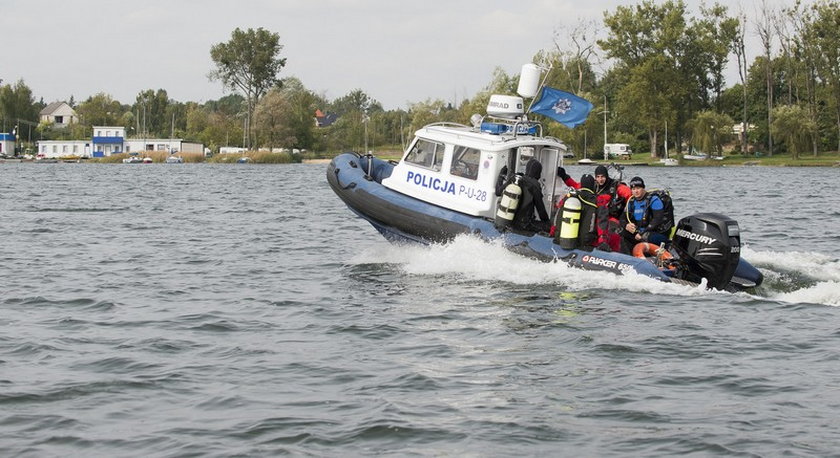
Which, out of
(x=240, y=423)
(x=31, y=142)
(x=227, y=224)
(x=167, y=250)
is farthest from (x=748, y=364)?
(x=31, y=142)

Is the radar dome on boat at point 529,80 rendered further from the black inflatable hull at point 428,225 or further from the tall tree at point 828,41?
the tall tree at point 828,41

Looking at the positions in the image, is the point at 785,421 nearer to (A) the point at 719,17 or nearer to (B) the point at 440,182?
(B) the point at 440,182

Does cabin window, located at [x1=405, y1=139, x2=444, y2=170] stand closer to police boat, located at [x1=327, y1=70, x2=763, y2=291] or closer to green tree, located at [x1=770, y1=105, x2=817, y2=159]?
police boat, located at [x1=327, y1=70, x2=763, y2=291]

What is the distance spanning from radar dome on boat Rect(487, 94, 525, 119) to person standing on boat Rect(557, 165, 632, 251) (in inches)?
72.8

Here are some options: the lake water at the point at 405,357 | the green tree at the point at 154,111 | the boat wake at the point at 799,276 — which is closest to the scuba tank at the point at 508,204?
the lake water at the point at 405,357

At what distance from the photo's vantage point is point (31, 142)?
12925 cm

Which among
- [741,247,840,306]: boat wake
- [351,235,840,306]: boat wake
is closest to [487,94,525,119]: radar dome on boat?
[351,235,840,306]: boat wake

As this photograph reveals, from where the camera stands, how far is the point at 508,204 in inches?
566

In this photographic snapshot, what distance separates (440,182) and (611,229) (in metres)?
2.86

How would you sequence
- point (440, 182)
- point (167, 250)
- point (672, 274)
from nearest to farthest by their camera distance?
point (672, 274) < point (440, 182) < point (167, 250)

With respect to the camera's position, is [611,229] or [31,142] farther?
[31,142]

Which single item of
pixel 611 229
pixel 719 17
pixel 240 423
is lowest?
pixel 240 423

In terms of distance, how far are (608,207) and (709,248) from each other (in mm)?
1858

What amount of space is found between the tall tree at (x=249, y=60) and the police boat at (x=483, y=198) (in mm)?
90396
